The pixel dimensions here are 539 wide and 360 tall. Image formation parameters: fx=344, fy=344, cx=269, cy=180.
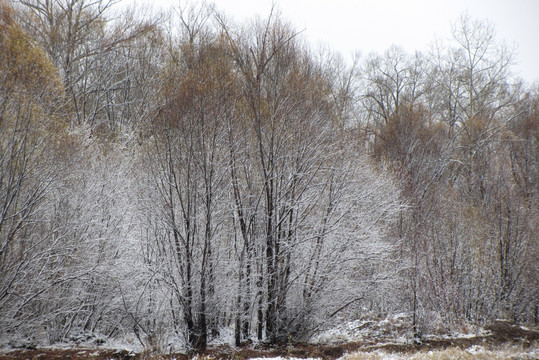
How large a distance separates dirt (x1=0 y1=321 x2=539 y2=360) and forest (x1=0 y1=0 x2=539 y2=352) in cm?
53

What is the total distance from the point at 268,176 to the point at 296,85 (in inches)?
107

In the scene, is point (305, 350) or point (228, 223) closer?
point (305, 350)

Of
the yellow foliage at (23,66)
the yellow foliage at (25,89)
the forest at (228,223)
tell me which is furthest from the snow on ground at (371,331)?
the yellow foliage at (23,66)

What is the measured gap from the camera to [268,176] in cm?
934

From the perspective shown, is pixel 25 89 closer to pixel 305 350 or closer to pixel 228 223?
pixel 228 223

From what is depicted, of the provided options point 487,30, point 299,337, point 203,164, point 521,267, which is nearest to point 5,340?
point 203,164

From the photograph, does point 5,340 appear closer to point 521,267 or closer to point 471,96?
point 521,267

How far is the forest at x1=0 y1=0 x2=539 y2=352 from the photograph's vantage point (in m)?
7.94

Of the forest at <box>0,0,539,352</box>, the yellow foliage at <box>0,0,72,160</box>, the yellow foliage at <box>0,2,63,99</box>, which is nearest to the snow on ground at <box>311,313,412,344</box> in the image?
the forest at <box>0,0,539,352</box>

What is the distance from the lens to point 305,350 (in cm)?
823

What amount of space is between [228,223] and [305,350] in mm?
3888

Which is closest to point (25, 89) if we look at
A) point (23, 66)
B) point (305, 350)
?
point (23, 66)

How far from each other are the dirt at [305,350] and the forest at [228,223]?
21.0 inches

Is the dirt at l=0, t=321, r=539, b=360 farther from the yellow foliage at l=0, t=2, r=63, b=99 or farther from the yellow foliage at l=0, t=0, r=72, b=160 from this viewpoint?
the yellow foliage at l=0, t=2, r=63, b=99
